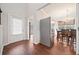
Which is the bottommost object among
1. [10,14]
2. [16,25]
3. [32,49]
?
[32,49]

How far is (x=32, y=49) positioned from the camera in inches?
104

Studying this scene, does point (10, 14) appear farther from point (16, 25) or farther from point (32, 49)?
point (32, 49)

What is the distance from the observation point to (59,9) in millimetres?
2621

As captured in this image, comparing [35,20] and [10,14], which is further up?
[10,14]

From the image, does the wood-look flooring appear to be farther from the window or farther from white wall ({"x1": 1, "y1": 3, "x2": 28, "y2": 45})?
the window

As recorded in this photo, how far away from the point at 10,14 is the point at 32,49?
2.61 feet

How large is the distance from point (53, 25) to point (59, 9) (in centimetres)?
33

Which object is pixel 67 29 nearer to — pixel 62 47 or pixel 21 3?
pixel 62 47

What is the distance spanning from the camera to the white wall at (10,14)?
256 centimetres

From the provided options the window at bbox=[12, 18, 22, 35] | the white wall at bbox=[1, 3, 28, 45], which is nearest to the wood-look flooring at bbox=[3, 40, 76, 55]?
the white wall at bbox=[1, 3, 28, 45]

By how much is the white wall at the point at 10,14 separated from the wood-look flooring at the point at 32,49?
10 cm

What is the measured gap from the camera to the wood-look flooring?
258 cm

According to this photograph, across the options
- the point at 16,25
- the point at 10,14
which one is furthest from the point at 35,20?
the point at 10,14
